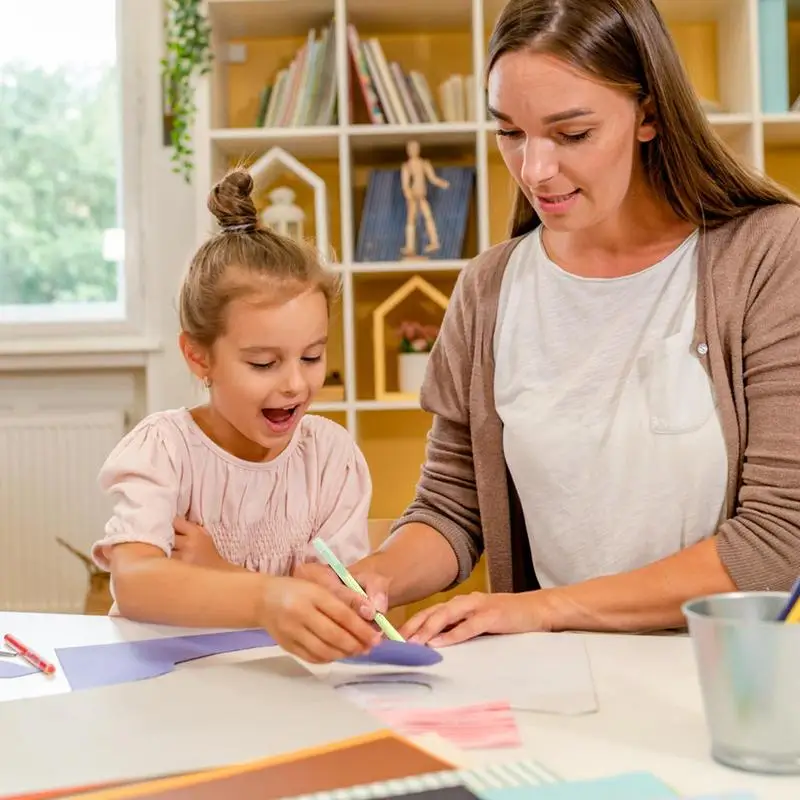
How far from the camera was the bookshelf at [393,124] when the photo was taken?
290 centimetres

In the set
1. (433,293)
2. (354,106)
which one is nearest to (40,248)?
(354,106)

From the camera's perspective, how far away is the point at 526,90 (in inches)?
49.0

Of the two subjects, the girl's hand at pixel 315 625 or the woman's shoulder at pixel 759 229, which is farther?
the woman's shoulder at pixel 759 229

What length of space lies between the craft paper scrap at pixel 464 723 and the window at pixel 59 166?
112 inches

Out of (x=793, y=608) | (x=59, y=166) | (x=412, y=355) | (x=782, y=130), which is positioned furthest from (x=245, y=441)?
(x=59, y=166)

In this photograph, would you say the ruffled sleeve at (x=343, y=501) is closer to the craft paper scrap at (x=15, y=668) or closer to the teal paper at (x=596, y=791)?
the craft paper scrap at (x=15, y=668)

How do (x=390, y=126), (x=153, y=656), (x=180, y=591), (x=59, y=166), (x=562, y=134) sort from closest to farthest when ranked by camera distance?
(x=153, y=656), (x=180, y=591), (x=562, y=134), (x=390, y=126), (x=59, y=166)

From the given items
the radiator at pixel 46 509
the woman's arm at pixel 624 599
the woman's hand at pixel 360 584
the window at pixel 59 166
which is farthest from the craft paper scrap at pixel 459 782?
the window at pixel 59 166

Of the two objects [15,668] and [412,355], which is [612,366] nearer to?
[15,668]

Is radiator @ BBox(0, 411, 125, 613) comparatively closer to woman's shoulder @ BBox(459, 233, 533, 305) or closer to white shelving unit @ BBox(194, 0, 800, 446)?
white shelving unit @ BBox(194, 0, 800, 446)

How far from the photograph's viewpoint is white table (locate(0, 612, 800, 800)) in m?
0.68

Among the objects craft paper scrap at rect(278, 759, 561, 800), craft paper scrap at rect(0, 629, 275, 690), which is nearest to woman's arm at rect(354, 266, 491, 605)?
craft paper scrap at rect(0, 629, 275, 690)

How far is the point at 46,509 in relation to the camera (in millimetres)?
3398

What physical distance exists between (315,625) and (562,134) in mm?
638
